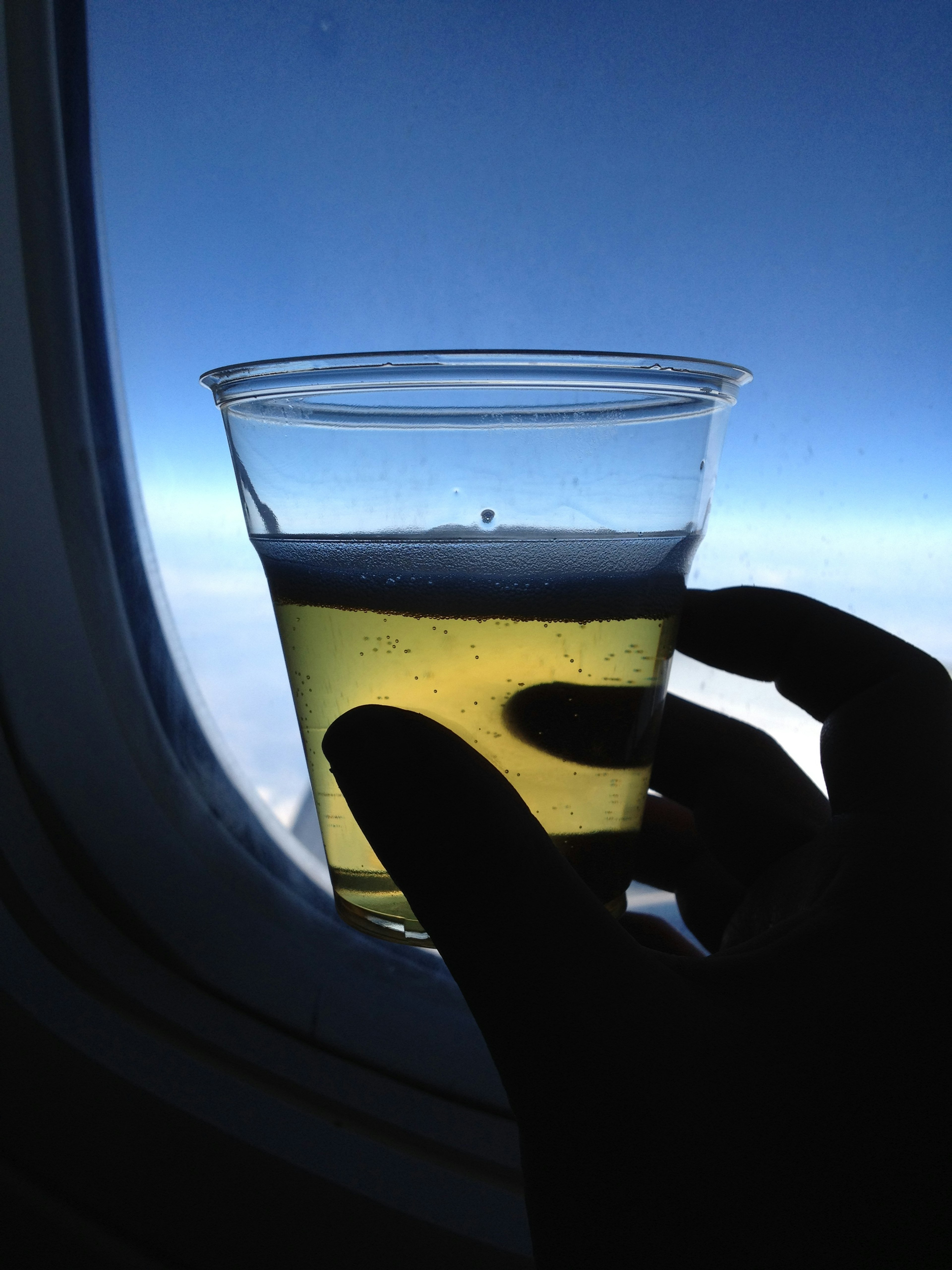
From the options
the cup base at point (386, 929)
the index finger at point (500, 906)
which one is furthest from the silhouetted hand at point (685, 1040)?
the cup base at point (386, 929)

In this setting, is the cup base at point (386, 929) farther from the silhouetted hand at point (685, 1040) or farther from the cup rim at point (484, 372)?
the cup rim at point (484, 372)

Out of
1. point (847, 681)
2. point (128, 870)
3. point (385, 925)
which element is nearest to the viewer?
point (385, 925)

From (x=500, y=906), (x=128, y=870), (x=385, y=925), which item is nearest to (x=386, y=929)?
(x=385, y=925)

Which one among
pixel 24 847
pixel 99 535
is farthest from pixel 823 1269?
pixel 99 535

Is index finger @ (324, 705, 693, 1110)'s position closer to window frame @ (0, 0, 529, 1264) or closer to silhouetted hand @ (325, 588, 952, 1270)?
silhouetted hand @ (325, 588, 952, 1270)

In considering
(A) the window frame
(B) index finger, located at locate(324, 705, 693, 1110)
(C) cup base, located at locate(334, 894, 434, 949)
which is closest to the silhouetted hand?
(B) index finger, located at locate(324, 705, 693, 1110)

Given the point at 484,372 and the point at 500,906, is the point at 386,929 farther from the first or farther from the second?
the point at 484,372
